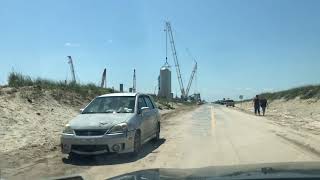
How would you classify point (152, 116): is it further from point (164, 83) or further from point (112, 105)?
point (164, 83)

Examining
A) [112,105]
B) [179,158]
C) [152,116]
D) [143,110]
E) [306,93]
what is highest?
[306,93]

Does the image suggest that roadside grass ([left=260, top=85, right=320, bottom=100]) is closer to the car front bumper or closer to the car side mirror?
the car side mirror

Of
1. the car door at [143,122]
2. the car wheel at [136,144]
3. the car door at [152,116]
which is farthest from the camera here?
the car door at [152,116]

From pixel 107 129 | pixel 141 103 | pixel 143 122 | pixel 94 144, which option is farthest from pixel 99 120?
pixel 141 103

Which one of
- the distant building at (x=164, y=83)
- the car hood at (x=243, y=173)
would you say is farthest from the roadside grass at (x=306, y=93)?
the car hood at (x=243, y=173)

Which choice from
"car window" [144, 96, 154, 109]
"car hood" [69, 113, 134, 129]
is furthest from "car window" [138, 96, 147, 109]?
"car hood" [69, 113, 134, 129]

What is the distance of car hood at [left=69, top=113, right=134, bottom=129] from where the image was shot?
587 inches

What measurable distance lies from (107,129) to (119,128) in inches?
13.2

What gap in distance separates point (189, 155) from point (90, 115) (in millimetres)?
2871

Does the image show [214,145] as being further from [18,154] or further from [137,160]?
[18,154]

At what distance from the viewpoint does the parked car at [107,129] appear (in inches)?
578

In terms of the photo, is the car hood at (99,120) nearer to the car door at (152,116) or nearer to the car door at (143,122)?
the car door at (143,122)

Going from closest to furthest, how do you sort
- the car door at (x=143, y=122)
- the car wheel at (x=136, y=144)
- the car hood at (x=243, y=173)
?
the car hood at (x=243, y=173)
the car wheel at (x=136, y=144)
the car door at (x=143, y=122)

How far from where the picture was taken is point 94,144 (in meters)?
14.6
